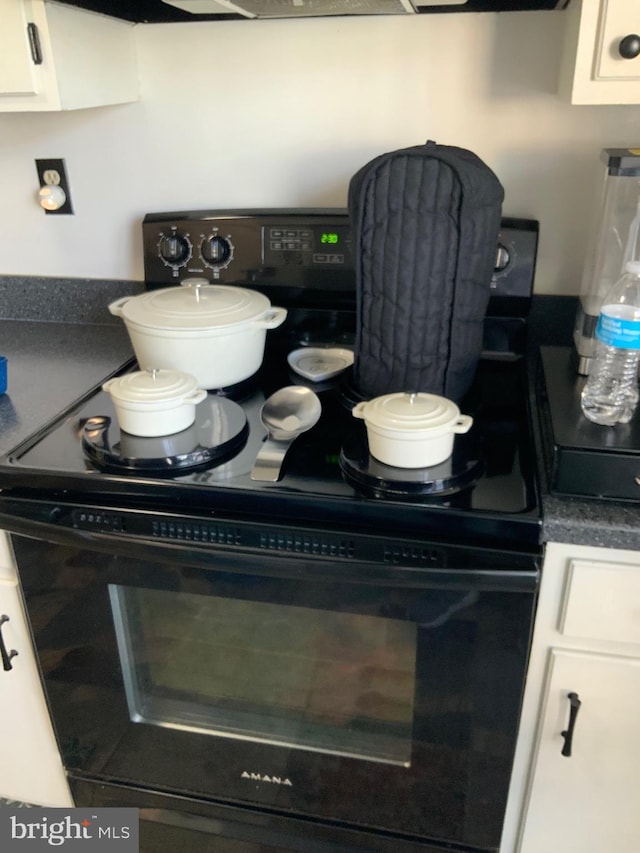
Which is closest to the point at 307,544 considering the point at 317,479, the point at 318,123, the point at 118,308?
the point at 317,479

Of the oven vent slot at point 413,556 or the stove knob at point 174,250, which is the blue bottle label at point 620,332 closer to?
the oven vent slot at point 413,556

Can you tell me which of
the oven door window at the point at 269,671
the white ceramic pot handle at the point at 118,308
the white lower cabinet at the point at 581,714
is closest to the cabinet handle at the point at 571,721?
the white lower cabinet at the point at 581,714

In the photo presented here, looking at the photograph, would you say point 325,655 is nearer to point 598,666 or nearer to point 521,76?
point 598,666

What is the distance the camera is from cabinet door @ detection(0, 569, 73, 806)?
1.10 m

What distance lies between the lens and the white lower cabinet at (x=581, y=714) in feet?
2.87

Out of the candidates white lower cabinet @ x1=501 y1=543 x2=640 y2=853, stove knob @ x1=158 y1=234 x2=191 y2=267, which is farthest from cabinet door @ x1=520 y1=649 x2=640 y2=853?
stove knob @ x1=158 y1=234 x2=191 y2=267

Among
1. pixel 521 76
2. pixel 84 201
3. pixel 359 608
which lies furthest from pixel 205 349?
pixel 521 76

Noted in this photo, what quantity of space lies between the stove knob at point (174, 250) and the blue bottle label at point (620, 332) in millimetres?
747

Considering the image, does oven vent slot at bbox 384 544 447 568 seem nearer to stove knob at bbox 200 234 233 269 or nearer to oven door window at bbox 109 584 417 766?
oven door window at bbox 109 584 417 766

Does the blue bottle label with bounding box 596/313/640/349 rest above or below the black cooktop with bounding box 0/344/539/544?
above

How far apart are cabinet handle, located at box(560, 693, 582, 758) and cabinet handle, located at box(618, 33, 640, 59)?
0.80m

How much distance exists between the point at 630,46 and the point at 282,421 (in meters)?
0.64

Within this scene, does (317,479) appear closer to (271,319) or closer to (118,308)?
(271,319)

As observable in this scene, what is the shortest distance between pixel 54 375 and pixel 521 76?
35.8 inches
